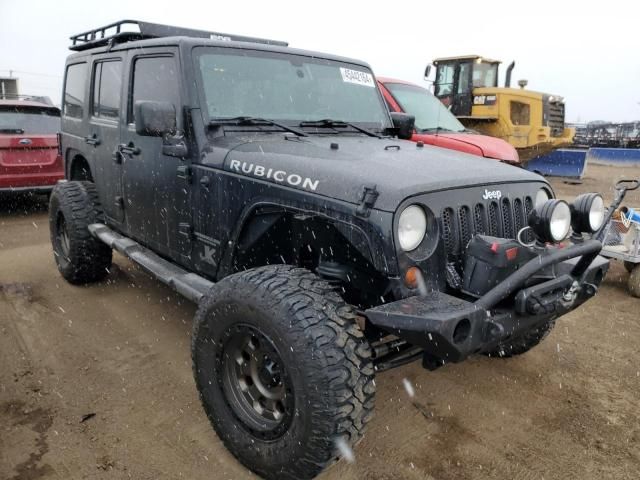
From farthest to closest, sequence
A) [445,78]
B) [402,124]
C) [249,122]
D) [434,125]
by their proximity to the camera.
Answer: [445,78], [434,125], [402,124], [249,122]

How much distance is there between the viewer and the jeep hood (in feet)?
7.86

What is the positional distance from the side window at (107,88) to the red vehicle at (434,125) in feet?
13.1

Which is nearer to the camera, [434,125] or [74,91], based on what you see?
[74,91]

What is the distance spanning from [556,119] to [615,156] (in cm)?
544

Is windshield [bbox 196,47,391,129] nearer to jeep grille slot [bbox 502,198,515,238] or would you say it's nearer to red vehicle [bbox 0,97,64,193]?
jeep grille slot [bbox 502,198,515,238]

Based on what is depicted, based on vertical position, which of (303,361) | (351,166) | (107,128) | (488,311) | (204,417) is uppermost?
(107,128)

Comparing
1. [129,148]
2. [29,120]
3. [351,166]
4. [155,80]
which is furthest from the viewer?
[29,120]

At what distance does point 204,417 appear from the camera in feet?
9.68

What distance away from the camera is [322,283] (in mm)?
2418

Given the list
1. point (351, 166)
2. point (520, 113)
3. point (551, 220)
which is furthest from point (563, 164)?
point (351, 166)

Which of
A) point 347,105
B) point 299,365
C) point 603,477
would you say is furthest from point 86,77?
point 603,477

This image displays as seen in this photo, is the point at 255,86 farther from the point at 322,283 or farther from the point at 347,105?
the point at 322,283

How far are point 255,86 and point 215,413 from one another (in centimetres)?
198

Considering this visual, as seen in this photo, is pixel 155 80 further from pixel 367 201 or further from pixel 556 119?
pixel 556 119
